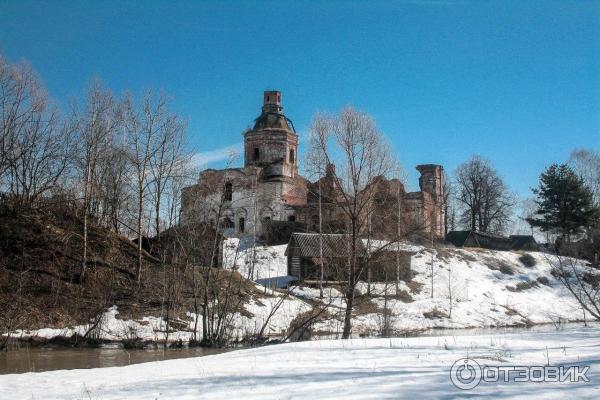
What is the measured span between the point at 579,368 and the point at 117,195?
25.3 meters

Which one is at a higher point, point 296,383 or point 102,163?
point 102,163

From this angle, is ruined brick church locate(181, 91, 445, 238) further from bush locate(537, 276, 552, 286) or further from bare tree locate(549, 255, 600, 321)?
bare tree locate(549, 255, 600, 321)

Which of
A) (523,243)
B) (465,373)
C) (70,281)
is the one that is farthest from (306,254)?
(465,373)

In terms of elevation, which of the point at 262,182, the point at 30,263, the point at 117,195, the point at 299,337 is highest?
the point at 262,182

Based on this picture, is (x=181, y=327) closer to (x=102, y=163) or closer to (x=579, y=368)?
(x=102, y=163)

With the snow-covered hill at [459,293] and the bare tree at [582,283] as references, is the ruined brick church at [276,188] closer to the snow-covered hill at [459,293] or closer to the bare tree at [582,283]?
the snow-covered hill at [459,293]

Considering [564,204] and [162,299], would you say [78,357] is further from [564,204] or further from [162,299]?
[564,204]

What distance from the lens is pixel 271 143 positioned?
183 ft

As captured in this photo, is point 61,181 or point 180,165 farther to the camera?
point 61,181

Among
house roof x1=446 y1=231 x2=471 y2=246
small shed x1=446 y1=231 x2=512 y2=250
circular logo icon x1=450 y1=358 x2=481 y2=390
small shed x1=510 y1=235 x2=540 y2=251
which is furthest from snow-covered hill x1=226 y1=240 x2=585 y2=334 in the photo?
circular logo icon x1=450 y1=358 x2=481 y2=390

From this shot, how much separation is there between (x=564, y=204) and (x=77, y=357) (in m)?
41.9

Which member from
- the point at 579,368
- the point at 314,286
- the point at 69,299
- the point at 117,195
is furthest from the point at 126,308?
the point at 579,368

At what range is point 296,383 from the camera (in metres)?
7.50

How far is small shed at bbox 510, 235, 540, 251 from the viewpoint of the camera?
51487mm
